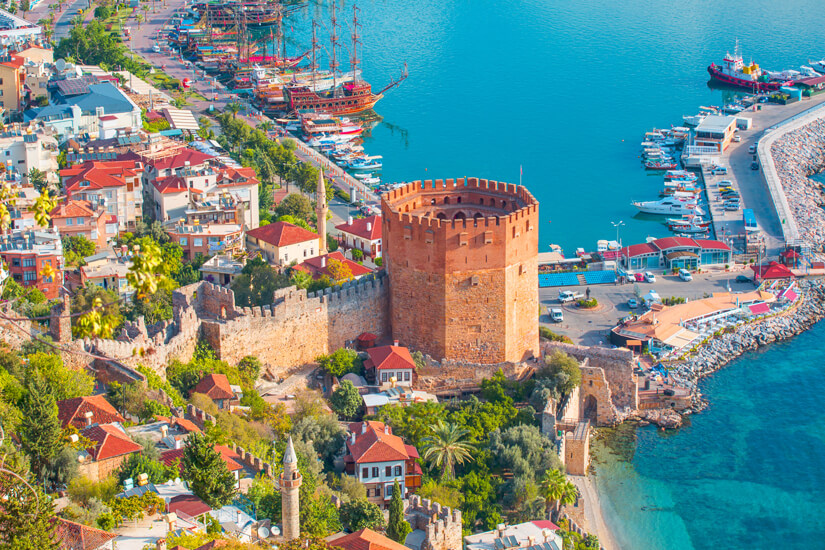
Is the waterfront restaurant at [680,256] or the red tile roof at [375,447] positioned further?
the waterfront restaurant at [680,256]

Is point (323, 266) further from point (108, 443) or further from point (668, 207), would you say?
point (668, 207)


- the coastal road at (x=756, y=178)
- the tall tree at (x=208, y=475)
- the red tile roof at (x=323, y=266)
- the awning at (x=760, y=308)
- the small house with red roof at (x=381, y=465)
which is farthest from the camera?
the coastal road at (x=756, y=178)

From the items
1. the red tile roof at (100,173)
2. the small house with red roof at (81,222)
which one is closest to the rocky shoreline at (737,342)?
the small house with red roof at (81,222)

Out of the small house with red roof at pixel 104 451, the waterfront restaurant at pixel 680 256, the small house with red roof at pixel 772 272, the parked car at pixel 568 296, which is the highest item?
the waterfront restaurant at pixel 680 256

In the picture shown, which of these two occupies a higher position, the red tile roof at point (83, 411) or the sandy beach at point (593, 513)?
the red tile roof at point (83, 411)

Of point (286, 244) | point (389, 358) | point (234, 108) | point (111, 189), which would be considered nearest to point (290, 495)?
point (389, 358)

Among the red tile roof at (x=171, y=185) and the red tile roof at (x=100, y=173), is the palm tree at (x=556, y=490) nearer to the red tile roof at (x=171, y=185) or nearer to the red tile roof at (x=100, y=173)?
the red tile roof at (x=171, y=185)
